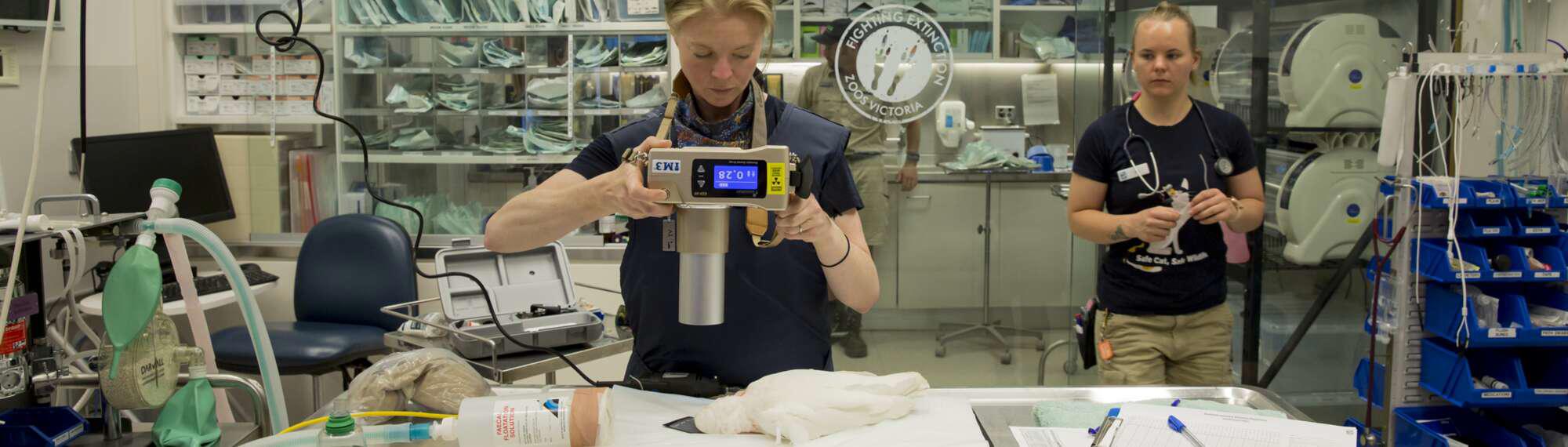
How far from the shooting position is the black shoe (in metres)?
4.23

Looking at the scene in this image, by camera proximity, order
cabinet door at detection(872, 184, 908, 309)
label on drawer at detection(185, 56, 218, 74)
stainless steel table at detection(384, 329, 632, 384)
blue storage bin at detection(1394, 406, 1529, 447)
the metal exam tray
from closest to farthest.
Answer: stainless steel table at detection(384, 329, 632, 384), the metal exam tray, blue storage bin at detection(1394, 406, 1529, 447), cabinet door at detection(872, 184, 908, 309), label on drawer at detection(185, 56, 218, 74)

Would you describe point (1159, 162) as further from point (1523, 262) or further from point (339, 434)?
point (339, 434)

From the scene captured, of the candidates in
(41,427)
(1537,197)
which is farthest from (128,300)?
(1537,197)

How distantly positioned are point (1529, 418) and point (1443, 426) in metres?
0.23

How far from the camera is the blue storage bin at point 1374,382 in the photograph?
3.11 m

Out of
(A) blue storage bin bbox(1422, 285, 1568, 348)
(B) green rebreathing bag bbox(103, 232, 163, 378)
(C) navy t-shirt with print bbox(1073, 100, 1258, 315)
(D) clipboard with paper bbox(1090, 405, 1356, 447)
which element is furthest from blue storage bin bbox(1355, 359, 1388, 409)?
(B) green rebreathing bag bbox(103, 232, 163, 378)

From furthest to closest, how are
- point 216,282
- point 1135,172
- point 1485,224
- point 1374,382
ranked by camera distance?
1. point 216,282
2. point 1374,382
3. point 1485,224
4. point 1135,172

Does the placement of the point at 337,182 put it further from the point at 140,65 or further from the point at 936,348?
the point at 936,348

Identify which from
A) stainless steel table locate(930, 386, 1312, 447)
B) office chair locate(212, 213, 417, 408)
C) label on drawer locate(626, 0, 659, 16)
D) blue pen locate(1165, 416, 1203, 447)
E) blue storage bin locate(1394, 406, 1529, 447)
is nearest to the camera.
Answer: blue pen locate(1165, 416, 1203, 447)

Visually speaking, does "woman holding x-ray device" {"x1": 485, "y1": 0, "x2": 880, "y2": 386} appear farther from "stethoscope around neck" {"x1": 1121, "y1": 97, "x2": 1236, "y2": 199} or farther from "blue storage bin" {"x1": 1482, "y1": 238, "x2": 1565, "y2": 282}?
"blue storage bin" {"x1": 1482, "y1": 238, "x2": 1565, "y2": 282}

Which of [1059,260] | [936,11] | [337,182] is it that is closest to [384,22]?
[337,182]

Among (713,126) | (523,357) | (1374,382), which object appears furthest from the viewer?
(1374,382)

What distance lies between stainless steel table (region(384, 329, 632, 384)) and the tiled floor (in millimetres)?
1564

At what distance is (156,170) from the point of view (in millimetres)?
3990
